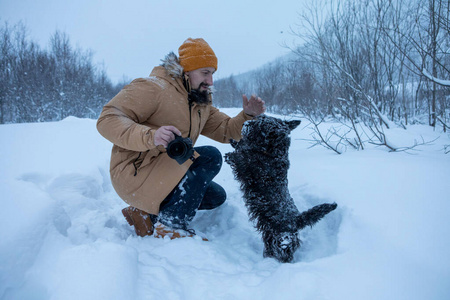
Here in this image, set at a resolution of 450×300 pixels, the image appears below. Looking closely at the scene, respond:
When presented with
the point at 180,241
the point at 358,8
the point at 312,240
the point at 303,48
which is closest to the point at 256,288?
the point at 180,241

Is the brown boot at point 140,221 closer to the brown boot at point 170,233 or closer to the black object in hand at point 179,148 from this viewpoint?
the brown boot at point 170,233

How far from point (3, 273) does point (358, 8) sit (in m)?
5.63

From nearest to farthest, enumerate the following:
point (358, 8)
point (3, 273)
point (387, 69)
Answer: point (3, 273), point (358, 8), point (387, 69)

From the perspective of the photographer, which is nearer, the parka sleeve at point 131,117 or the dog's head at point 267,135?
the parka sleeve at point 131,117

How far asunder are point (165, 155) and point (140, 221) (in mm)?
668

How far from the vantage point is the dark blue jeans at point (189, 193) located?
6.57ft

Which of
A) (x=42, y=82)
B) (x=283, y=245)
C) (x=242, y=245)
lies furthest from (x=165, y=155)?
(x=42, y=82)

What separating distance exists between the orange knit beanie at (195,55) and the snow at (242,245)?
1.50 meters

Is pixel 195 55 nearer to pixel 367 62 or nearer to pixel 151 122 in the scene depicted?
pixel 151 122

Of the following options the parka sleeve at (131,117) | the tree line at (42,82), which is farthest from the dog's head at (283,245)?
the tree line at (42,82)

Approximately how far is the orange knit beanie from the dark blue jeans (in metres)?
0.81

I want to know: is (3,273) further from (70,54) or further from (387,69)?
(70,54)

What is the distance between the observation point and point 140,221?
2.09 metres

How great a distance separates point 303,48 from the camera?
14.6ft
